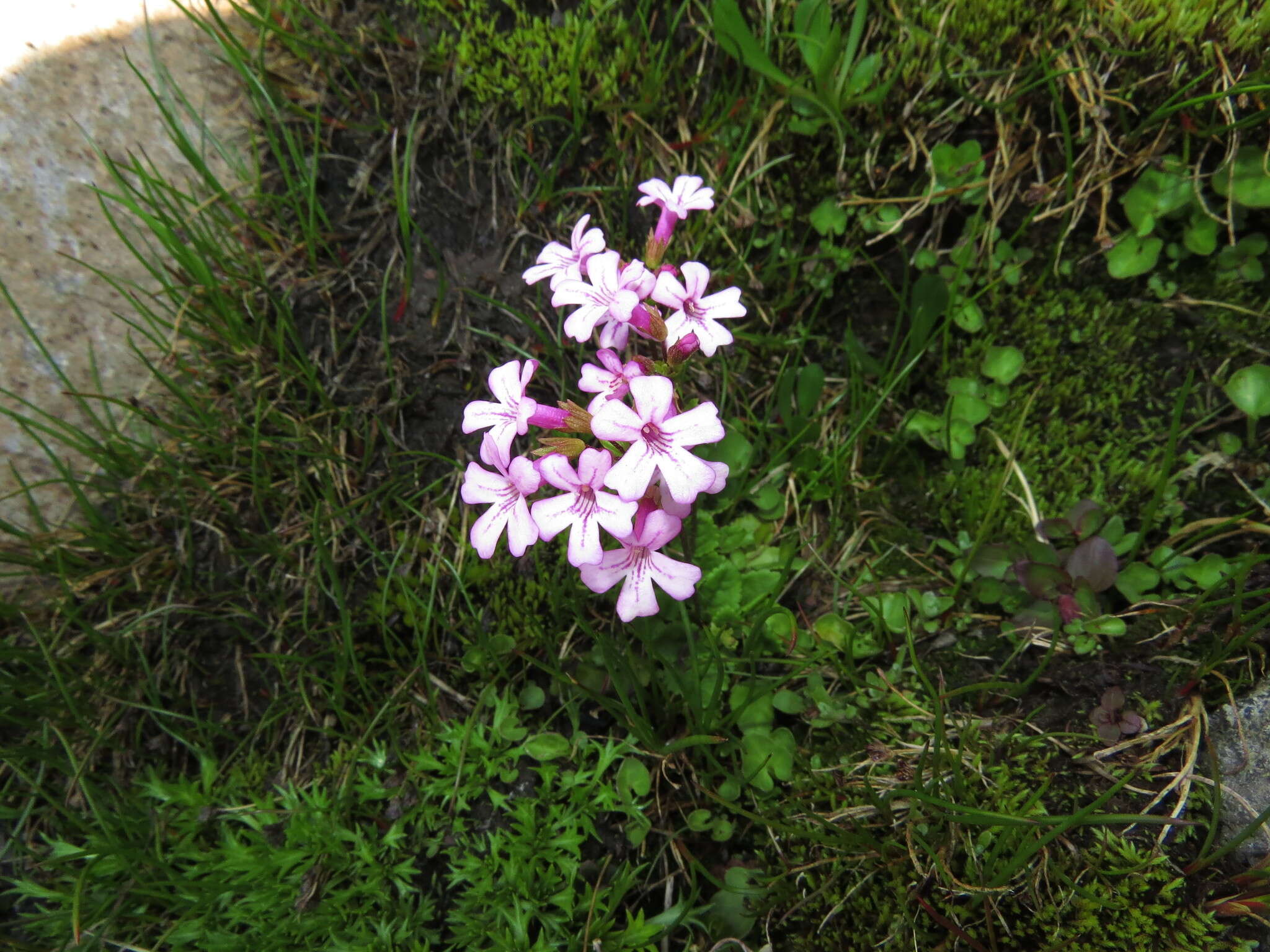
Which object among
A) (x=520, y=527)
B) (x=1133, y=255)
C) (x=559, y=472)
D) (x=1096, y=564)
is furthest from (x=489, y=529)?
(x=1133, y=255)

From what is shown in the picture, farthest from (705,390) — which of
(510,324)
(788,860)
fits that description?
(788,860)

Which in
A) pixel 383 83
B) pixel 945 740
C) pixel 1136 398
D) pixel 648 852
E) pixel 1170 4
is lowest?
pixel 648 852

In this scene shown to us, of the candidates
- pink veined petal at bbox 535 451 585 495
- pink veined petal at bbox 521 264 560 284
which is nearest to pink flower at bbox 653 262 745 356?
pink veined petal at bbox 521 264 560 284

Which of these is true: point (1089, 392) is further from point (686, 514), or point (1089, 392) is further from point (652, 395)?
point (652, 395)

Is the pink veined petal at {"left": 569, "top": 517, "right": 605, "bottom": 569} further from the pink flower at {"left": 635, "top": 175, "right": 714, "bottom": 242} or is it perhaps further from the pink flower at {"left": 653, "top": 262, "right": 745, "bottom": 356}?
the pink flower at {"left": 635, "top": 175, "right": 714, "bottom": 242}

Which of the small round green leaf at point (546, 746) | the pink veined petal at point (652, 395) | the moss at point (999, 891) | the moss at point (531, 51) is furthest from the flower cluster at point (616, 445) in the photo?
the moss at point (531, 51)

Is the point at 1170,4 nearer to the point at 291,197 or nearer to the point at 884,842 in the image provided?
the point at 884,842

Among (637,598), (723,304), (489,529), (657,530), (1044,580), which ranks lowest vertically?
(1044,580)

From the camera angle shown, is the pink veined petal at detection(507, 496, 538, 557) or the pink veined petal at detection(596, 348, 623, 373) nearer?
the pink veined petal at detection(507, 496, 538, 557)
